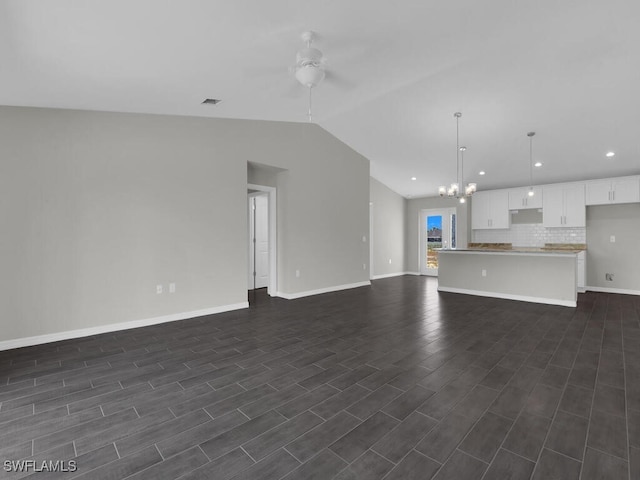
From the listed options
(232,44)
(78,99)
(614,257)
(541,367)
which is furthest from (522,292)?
(78,99)

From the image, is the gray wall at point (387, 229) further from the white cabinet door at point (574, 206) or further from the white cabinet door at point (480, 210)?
the white cabinet door at point (574, 206)

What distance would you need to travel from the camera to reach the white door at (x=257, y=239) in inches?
275

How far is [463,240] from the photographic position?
8.45 meters

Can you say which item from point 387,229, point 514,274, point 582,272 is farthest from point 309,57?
point 582,272

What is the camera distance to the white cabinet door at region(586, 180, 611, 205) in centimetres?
641

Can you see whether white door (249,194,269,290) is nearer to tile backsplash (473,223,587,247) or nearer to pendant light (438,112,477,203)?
pendant light (438,112,477,203)

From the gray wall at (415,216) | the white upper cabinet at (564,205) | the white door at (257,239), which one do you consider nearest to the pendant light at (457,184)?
the gray wall at (415,216)

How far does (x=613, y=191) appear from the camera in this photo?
6.34m

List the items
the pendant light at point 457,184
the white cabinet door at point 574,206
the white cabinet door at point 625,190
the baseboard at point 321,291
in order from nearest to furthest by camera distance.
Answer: the pendant light at point 457,184 → the baseboard at point 321,291 → the white cabinet door at point 625,190 → the white cabinet door at point 574,206

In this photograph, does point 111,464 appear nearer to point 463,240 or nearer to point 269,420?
point 269,420

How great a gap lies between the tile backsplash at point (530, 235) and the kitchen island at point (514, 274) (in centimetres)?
121

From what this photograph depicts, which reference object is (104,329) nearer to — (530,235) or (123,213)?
(123,213)

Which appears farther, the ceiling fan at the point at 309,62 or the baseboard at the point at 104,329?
the baseboard at the point at 104,329

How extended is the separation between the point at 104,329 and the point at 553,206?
886 centimetres
